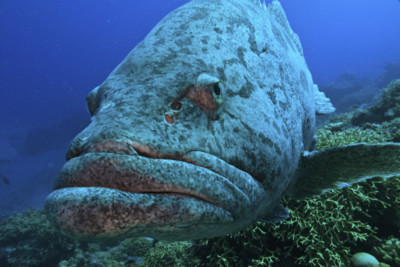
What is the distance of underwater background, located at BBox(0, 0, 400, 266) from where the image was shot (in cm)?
362

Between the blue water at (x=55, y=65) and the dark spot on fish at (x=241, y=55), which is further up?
the blue water at (x=55, y=65)

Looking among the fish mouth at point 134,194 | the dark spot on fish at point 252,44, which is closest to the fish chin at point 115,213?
the fish mouth at point 134,194

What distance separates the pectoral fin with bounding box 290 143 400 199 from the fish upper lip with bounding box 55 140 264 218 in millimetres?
1148

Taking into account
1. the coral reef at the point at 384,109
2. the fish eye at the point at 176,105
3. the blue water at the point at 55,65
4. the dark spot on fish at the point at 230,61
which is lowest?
the fish eye at the point at 176,105

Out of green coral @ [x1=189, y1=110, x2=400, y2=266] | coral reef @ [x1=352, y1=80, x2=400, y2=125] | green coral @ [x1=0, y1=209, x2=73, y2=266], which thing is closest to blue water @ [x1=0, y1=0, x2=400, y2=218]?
green coral @ [x1=0, y1=209, x2=73, y2=266]

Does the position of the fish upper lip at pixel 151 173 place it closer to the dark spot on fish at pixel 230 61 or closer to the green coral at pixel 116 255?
the dark spot on fish at pixel 230 61

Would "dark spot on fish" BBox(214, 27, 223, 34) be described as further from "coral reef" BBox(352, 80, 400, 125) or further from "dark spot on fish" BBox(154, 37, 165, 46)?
"coral reef" BBox(352, 80, 400, 125)

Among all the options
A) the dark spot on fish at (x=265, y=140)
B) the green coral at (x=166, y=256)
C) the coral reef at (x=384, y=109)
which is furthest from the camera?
the coral reef at (x=384, y=109)

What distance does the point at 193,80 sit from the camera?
169cm

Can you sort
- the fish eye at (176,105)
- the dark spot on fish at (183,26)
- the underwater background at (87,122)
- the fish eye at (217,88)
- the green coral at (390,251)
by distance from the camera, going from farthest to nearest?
the underwater background at (87,122) → the green coral at (390,251) → the dark spot on fish at (183,26) → the fish eye at (217,88) → the fish eye at (176,105)

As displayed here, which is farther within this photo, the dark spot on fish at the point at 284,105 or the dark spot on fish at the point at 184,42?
the dark spot on fish at the point at 284,105

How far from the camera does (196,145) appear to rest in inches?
58.4

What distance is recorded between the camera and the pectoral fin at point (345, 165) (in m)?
2.00

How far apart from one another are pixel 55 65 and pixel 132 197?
120 meters
